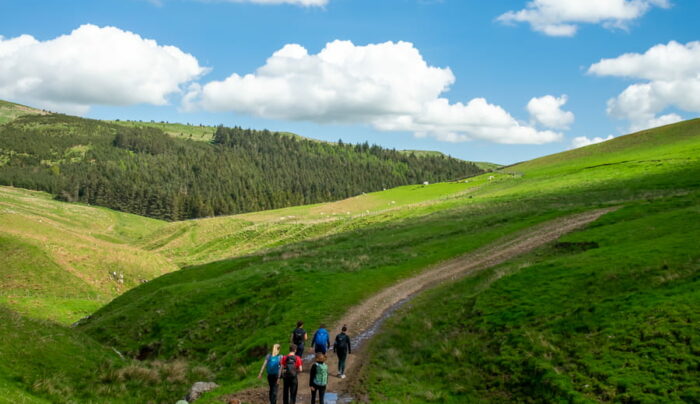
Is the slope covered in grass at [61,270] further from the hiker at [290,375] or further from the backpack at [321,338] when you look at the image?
the hiker at [290,375]

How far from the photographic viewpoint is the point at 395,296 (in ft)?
95.9

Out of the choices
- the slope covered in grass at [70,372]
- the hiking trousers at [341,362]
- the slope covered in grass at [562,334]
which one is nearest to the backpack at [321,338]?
the hiking trousers at [341,362]

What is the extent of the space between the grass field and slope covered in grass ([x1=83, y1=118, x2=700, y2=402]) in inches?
6.6

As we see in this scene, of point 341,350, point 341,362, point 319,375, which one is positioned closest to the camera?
point 319,375

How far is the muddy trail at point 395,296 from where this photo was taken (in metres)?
16.9

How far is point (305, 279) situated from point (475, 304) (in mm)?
15193

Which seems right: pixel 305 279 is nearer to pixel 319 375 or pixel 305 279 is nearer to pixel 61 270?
pixel 319 375

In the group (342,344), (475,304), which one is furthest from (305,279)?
(342,344)

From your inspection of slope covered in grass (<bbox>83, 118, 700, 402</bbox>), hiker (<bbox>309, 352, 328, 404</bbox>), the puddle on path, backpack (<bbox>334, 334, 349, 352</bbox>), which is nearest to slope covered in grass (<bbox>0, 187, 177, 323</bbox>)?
slope covered in grass (<bbox>83, 118, 700, 402</bbox>)

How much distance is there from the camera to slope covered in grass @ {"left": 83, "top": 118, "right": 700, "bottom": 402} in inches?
1107

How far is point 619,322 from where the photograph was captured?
53.3 feet

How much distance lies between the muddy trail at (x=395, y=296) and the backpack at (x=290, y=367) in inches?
75.5

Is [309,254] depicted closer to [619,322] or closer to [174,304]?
[174,304]

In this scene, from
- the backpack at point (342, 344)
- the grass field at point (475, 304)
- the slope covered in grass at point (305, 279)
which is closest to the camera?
the grass field at point (475, 304)
